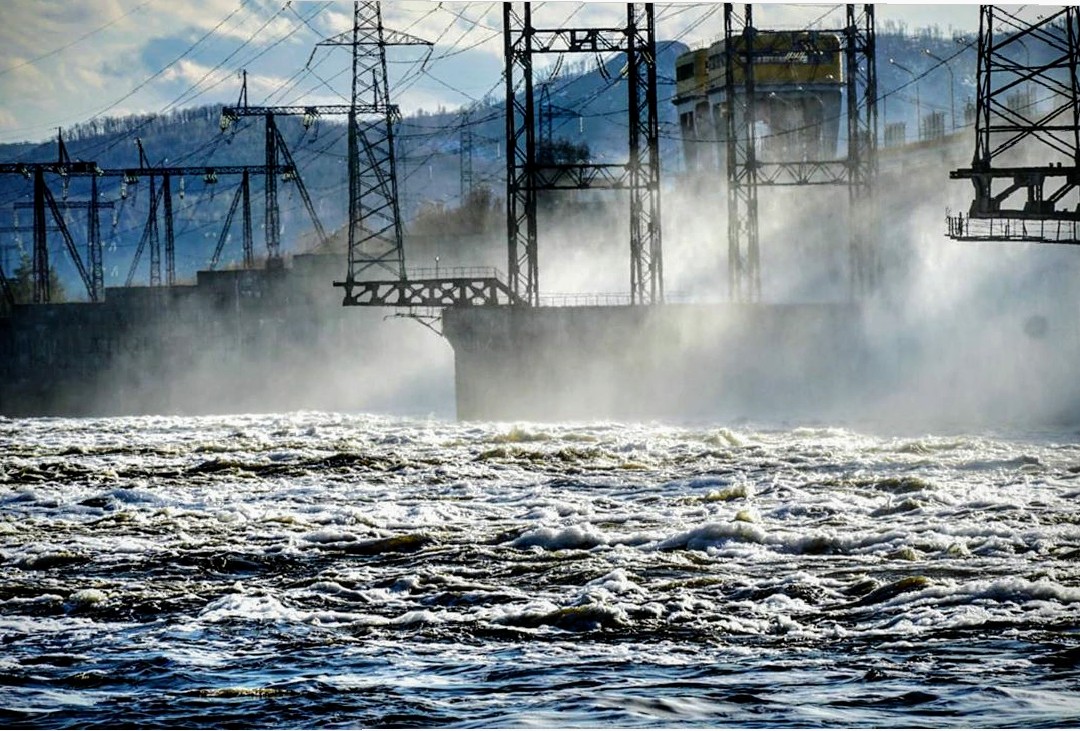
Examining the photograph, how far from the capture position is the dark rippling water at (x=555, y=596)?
9648 millimetres

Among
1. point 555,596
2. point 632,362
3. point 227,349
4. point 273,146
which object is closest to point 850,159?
point 632,362

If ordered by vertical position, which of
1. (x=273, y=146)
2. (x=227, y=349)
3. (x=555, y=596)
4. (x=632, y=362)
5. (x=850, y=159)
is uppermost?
(x=273, y=146)

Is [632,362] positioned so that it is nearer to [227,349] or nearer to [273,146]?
[227,349]

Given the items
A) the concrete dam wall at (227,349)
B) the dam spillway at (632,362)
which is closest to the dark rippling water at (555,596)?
the dam spillway at (632,362)

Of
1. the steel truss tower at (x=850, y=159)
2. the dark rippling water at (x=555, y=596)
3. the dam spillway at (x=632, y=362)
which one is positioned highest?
the steel truss tower at (x=850, y=159)

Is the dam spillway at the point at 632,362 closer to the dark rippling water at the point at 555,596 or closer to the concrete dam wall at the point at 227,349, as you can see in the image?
the concrete dam wall at the point at 227,349

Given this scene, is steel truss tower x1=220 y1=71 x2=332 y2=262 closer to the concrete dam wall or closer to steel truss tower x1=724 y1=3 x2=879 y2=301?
the concrete dam wall

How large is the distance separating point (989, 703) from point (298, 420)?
3125 cm

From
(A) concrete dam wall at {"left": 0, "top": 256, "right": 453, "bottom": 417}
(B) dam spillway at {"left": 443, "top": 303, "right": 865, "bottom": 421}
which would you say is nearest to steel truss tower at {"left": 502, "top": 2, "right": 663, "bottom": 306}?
(B) dam spillway at {"left": 443, "top": 303, "right": 865, "bottom": 421}

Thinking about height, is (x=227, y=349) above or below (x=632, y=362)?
above

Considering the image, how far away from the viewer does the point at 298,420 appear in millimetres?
39500

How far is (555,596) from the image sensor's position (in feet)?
42.6

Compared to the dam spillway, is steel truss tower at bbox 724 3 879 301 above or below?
above

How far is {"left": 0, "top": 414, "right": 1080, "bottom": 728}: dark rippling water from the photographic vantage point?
965 cm
